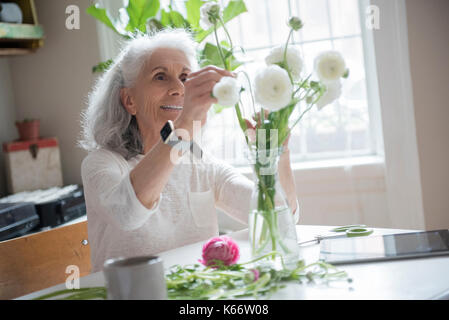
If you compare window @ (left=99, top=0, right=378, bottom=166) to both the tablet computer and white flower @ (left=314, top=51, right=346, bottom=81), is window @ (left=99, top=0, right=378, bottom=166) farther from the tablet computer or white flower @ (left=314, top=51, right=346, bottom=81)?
white flower @ (left=314, top=51, right=346, bottom=81)

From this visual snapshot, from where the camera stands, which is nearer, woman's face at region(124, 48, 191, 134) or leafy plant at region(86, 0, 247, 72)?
woman's face at region(124, 48, 191, 134)

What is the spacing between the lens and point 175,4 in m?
2.71

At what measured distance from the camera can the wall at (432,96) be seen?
2.20 m

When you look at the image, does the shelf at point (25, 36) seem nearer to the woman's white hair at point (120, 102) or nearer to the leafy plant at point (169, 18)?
the leafy plant at point (169, 18)

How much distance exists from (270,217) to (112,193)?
455mm

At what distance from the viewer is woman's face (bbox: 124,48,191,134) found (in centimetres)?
158

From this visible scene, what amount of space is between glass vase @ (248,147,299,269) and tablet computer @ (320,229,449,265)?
0.35 ft

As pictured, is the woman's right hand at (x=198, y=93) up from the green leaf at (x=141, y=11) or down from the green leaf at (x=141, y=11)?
down

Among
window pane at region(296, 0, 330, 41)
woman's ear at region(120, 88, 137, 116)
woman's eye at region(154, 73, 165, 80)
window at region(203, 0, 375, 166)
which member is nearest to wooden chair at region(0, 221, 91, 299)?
woman's ear at region(120, 88, 137, 116)

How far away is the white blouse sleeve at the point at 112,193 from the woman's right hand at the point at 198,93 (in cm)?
20

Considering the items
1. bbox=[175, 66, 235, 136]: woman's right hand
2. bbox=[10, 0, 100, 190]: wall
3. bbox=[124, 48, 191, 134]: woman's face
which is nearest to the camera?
bbox=[175, 66, 235, 136]: woman's right hand

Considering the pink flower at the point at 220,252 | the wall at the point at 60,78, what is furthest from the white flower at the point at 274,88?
the wall at the point at 60,78

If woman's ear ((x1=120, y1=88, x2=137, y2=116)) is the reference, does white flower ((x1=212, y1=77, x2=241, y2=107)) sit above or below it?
below
